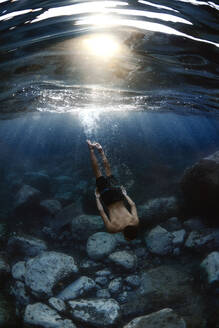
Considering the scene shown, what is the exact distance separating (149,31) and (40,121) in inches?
266

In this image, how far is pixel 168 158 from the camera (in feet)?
35.9

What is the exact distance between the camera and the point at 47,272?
506 centimetres

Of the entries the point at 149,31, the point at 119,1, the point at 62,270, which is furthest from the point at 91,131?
the point at 62,270

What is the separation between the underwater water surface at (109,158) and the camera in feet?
15.9

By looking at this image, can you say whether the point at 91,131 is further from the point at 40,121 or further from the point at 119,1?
the point at 119,1

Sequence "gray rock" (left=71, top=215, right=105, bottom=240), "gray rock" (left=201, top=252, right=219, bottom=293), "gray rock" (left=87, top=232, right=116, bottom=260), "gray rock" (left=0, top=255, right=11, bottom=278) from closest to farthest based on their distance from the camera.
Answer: "gray rock" (left=201, top=252, right=219, bottom=293)
"gray rock" (left=0, top=255, right=11, bottom=278)
"gray rock" (left=87, top=232, right=116, bottom=260)
"gray rock" (left=71, top=215, right=105, bottom=240)

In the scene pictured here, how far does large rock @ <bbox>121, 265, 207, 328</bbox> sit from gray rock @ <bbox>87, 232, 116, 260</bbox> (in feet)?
3.07

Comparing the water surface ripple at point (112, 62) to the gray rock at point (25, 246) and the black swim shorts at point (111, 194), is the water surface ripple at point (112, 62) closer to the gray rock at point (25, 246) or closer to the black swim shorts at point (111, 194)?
the black swim shorts at point (111, 194)

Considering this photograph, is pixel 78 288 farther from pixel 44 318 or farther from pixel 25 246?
pixel 25 246

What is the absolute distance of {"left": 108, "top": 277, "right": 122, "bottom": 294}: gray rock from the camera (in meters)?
5.07

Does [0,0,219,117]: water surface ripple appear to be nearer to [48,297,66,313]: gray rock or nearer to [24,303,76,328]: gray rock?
[48,297,66,313]: gray rock

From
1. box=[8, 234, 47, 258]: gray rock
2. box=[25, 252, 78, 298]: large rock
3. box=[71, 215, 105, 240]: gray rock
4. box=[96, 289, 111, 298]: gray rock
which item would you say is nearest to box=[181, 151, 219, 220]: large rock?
box=[71, 215, 105, 240]: gray rock

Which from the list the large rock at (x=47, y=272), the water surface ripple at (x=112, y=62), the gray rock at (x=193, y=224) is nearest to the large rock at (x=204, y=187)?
the gray rock at (x=193, y=224)

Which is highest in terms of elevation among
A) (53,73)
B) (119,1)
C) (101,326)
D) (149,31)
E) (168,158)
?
(119,1)
